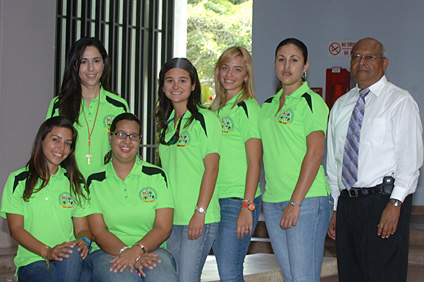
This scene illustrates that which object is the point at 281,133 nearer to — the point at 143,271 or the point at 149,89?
the point at 143,271

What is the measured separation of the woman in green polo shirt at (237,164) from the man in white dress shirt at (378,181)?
48cm

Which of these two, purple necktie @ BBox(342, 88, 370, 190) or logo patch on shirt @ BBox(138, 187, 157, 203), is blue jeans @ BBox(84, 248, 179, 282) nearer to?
logo patch on shirt @ BBox(138, 187, 157, 203)

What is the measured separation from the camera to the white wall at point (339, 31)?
7055 mm

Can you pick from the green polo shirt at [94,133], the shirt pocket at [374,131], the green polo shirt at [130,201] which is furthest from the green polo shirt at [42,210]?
the shirt pocket at [374,131]

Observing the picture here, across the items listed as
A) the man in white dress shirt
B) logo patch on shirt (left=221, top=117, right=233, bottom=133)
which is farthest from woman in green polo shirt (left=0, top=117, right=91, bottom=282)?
the man in white dress shirt

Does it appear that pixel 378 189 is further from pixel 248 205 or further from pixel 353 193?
pixel 248 205

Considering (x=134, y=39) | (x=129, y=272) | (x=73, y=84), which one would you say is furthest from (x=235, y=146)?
(x=134, y=39)

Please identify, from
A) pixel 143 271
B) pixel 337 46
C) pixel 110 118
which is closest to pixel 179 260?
pixel 143 271

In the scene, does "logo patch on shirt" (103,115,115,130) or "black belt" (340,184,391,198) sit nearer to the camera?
"black belt" (340,184,391,198)

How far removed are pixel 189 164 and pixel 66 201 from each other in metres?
0.68

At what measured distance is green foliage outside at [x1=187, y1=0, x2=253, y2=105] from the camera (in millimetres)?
18375

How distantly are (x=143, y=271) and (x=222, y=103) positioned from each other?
3.33 feet

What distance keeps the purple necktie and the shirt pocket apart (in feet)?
0.13

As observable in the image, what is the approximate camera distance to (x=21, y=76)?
18.0ft
